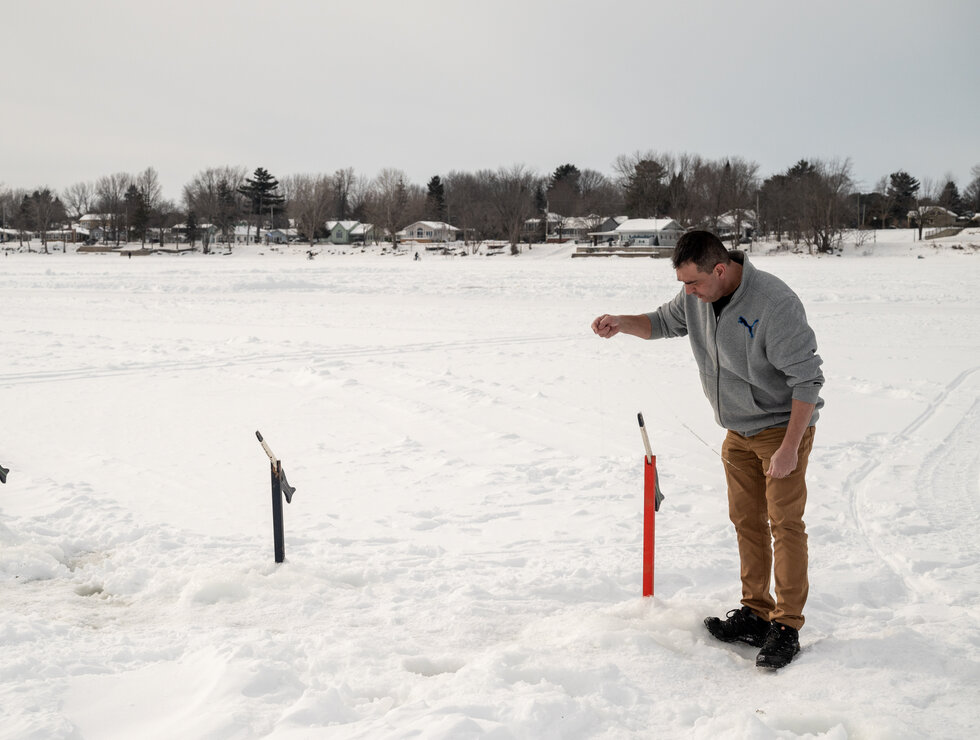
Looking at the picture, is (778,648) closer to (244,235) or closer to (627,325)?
(627,325)

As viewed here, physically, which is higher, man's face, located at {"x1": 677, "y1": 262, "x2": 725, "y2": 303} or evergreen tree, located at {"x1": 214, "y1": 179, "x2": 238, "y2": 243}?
evergreen tree, located at {"x1": 214, "y1": 179, "x2": 238, "y2": 243}

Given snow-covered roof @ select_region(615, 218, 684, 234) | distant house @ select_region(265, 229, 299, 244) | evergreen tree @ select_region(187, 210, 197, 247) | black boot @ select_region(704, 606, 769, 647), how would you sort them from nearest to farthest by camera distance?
black boot @ select_region(704, 606, 769, 647) < snow-covered roof @ select_region(615, 218, 684, 234) < evergreen tree @ select_region(187, 210, 197, 247) < distant house @ select_region(265, 229, 299, 244)

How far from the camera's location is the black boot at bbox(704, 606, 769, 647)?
4.05m

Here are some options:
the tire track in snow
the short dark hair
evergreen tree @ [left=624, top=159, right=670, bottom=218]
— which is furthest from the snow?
evergreen tree @ [left=624, top=159, right=670, bottom=218]

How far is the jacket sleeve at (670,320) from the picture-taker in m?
4.33

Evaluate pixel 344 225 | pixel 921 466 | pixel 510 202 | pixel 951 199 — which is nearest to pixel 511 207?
pixel 510 202

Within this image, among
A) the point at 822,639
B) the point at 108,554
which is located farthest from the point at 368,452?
the point at 822,639

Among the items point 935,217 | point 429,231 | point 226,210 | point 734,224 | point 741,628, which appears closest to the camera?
point 741,628

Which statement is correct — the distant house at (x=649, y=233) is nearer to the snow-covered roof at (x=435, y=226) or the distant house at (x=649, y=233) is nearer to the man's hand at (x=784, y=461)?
the snow-covered roof at (x=435, y=226)

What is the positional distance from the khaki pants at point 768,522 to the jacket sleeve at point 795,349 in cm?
33

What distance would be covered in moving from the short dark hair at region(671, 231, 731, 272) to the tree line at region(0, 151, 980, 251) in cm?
6958

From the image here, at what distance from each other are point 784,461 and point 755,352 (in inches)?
21.0

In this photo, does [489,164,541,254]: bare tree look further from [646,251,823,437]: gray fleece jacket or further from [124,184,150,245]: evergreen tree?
[646,251,823,437]: gray fleece jacket

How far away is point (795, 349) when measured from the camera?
3.64 meters
